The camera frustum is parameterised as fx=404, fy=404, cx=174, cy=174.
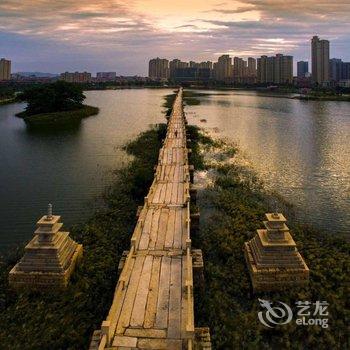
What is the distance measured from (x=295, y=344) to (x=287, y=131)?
44273 millimetres

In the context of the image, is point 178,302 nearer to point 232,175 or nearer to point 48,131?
point 232,175

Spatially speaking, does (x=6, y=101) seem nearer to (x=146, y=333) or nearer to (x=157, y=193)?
(x=157, y=193)

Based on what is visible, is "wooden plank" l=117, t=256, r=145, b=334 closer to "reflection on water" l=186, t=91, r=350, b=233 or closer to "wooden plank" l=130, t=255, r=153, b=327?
"wooden plank" l=130, t=255, r=153, b=327

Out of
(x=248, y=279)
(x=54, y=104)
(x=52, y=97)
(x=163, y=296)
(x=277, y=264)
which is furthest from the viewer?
(x=54, y=104)

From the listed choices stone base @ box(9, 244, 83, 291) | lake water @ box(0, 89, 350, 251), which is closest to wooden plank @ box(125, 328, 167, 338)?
stone base @ box(9, 244, 83, 291)

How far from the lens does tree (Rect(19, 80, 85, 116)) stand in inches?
2640

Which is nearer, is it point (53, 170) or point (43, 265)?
point (43, 265)

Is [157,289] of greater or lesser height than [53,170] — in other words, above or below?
below

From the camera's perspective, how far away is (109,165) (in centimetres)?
3269

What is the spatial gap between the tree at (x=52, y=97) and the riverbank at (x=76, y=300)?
51609 millimetres

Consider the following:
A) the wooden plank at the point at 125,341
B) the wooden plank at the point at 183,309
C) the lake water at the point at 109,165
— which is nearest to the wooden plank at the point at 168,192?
the lake water at the point at 109,165

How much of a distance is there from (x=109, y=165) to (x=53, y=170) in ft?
14.3

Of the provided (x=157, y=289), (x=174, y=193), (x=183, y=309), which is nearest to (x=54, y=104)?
(x=174, y=193)

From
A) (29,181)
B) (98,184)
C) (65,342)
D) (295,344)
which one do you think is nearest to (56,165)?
(29,181)
